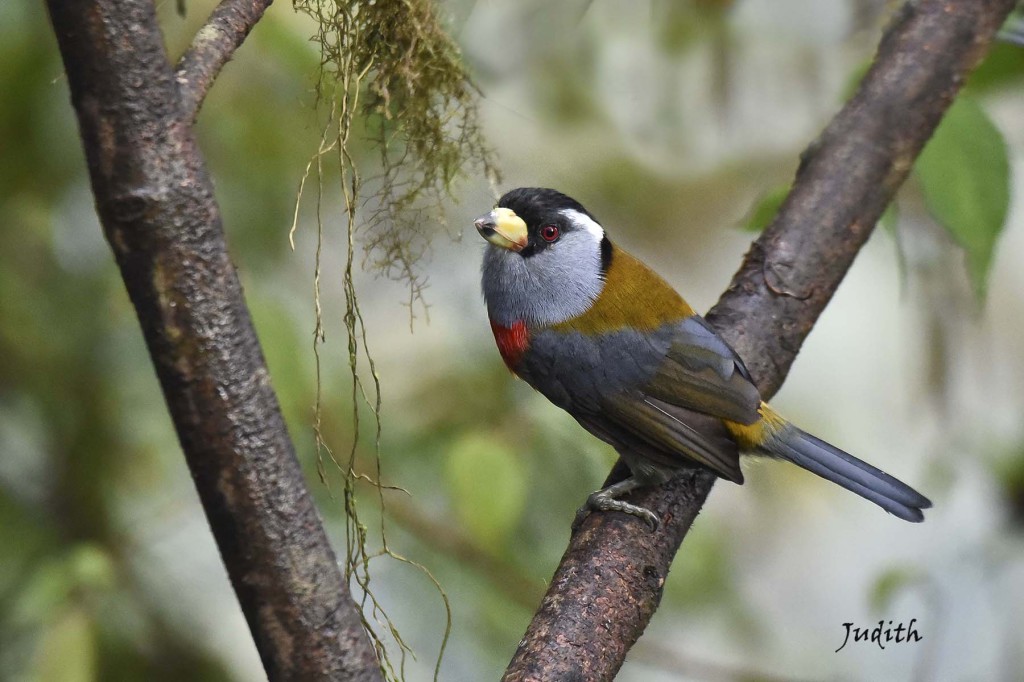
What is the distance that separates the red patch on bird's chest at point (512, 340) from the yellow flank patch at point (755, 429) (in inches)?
13.8

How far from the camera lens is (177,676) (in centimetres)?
202

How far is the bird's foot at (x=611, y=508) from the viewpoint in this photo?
1.45 m

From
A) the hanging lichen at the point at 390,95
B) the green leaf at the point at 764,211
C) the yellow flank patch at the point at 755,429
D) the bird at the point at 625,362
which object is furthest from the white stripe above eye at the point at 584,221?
the yellow flank patch at the point at 755,429

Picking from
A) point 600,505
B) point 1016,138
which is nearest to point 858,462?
point 600,505

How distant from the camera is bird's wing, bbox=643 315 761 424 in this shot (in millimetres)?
1578

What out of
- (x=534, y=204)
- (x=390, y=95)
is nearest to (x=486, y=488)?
(x=534, y=204)

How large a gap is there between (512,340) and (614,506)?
0.35 metres

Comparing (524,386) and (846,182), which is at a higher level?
(846,182)

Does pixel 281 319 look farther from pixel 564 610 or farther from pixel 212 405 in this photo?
pixel 212 405

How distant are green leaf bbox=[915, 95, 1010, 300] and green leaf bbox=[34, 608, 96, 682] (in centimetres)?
149

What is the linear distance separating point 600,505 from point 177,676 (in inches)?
41.8

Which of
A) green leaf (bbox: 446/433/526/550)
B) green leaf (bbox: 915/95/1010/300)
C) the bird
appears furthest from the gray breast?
green leaf (bbox: 915/95/1010/300)

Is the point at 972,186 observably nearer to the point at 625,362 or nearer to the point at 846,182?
the point at 846,182

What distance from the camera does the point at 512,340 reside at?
66.0 inches
